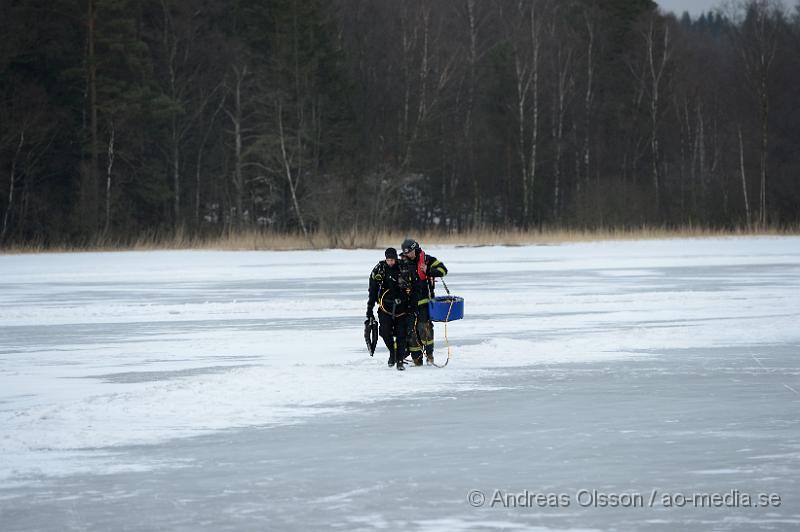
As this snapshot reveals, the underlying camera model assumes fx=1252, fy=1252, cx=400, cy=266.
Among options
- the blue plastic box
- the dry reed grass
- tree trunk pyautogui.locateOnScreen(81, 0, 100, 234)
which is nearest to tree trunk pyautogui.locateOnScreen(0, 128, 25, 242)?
the dry reed grass

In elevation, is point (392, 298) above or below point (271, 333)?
above

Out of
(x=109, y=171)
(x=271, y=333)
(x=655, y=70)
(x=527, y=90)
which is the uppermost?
(x=655, y=70)

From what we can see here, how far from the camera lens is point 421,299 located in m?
12.7

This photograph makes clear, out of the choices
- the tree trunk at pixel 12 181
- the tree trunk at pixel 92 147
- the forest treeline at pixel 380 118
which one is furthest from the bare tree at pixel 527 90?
the tree trunk at pixel 12 181

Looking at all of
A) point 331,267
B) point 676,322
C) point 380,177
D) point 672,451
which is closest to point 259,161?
point 380,177

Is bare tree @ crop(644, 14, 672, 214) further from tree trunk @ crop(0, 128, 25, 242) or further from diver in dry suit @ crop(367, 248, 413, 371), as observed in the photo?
diver in dry suit @ crop(367, 248, 413, 371)

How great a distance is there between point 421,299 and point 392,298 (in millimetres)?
298

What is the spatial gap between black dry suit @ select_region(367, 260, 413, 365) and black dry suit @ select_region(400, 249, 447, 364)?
0.33ft

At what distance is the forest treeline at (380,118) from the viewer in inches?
1837

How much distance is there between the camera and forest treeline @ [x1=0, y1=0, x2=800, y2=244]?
46656 mm

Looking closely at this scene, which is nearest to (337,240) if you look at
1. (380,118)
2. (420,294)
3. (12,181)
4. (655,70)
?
(12,181)

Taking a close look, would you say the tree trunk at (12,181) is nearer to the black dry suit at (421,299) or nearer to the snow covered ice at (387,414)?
the snow covered ice at (387,414)

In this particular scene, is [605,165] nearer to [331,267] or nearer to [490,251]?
[490,251]

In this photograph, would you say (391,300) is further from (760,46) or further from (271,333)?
(760,46)
